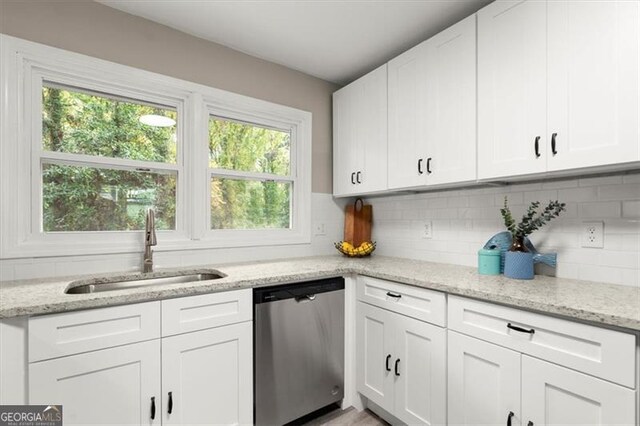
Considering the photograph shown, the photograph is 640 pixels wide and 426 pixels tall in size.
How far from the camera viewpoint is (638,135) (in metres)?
1.17

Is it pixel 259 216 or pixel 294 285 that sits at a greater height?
pixel 259 216

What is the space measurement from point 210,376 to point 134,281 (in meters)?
0.71

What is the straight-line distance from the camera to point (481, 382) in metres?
1.37

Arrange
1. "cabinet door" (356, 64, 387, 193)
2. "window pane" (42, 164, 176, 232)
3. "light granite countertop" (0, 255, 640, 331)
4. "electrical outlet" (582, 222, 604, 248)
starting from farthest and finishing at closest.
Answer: "cabinet door" (356, 64, 387, 193)
"window pane" (42, 164, 176, 232)
"electrical outlet" (582, 222, 604, 248)
"light granite countertop" (0, 255, 640, 331)

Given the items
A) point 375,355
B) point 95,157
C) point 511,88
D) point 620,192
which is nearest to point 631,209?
point 620,192

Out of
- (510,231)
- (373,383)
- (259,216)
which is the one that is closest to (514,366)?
(510,231)

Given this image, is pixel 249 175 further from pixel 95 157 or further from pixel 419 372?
pixel 419 372

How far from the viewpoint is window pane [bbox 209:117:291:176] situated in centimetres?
226

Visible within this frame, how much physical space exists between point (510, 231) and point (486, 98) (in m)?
0.72

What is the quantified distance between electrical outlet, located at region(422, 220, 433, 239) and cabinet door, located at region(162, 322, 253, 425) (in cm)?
140

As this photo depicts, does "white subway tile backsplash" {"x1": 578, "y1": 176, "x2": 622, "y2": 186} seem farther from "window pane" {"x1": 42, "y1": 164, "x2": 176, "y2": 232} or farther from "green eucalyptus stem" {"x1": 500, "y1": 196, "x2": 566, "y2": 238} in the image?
"window pane" {"x1": 42, "y1": 164, "x2": 176, "y2": 232}

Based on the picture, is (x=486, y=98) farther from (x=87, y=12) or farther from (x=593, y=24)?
(x=87, y=12)

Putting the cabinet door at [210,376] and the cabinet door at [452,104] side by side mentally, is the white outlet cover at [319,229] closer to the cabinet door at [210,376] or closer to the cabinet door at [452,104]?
the cabinet door at [452,104]

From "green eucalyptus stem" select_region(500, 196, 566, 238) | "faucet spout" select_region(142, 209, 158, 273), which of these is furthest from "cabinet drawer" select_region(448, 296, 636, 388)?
"faucet spout" select_region(142, 209, 158, 273)
